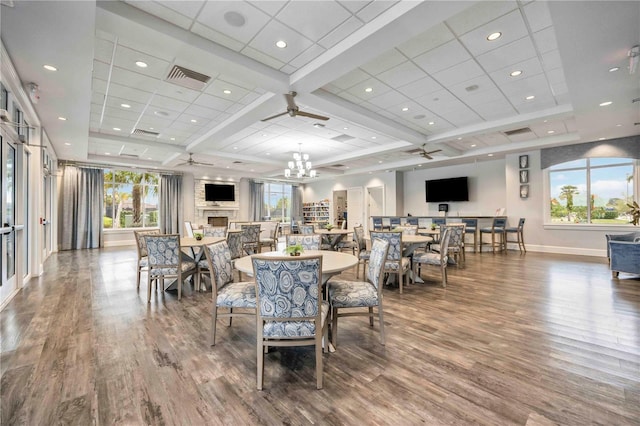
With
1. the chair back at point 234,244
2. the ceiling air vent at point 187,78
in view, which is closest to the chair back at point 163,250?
the chair back at point 234,244

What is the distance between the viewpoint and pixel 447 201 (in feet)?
34.4

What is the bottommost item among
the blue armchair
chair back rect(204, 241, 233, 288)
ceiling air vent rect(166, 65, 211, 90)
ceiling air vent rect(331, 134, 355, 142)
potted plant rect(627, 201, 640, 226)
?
the blue armchair

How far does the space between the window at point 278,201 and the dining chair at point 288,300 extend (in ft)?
41.4

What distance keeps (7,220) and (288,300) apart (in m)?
4.65

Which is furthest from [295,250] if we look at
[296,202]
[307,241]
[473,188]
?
[296,202]

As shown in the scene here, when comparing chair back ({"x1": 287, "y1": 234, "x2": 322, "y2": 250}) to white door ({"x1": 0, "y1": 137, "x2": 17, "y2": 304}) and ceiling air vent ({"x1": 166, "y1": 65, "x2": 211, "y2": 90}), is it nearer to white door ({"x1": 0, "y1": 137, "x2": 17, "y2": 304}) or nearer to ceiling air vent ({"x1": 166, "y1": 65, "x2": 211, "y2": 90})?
ceiling air vent ({"x1": 166, "y1": 65, "x2": 211, "y2": 90})

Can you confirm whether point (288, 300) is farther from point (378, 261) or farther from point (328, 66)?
point (328, 66)

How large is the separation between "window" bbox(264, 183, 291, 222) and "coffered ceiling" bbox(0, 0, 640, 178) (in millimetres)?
7627

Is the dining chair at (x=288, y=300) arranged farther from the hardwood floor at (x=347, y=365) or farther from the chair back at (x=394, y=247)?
the chair back at (x=394, y=247)

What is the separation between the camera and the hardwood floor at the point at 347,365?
1700mm

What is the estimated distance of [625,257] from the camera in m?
4.70

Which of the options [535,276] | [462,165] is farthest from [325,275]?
[462,165]

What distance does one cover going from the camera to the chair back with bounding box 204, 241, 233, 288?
8.30 feet

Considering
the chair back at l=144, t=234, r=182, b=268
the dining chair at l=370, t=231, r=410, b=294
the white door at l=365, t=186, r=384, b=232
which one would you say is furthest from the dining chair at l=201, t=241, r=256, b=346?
the white door at l=365, t=186, r=384, b=232
